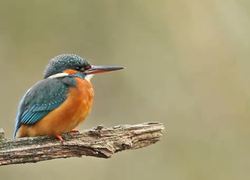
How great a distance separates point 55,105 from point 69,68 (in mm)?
348

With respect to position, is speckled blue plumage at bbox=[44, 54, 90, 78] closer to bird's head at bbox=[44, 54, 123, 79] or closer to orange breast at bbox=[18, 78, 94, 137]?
bird's head at bbox=[44, 54, 123, 79]

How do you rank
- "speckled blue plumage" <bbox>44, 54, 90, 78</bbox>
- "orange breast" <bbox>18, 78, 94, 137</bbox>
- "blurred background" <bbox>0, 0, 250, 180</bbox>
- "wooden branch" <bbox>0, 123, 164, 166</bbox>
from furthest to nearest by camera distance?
1. "blurred background" <bbox>0, 0, 250, 180</bbox>
2. "speckled blue plumage" <bbox>44, 54, 90, 78</bbox>
3. "orange breast" <bbox>18, 78, 94, 137</bbox>
4. "wooden branch" <bbox>0, 123, 164, 166</bbox>

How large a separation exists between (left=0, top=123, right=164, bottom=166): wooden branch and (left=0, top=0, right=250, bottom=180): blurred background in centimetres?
439

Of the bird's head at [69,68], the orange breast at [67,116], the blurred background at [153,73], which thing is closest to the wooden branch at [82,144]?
the orange breast at [67,116]

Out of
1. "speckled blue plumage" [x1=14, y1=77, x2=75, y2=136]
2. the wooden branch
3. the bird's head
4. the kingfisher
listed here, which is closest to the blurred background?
the bird's head

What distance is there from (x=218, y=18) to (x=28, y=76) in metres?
2.40

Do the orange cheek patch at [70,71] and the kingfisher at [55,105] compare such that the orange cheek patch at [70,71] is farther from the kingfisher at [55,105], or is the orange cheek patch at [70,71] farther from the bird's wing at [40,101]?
the bird's wing at [40,101]

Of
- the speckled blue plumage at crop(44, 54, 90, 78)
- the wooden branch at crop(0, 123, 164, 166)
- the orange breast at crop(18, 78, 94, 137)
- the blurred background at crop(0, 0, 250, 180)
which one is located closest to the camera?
the wooden branch at crop(0, 123, 164, 166)

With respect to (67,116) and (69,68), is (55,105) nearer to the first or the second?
(67,116)

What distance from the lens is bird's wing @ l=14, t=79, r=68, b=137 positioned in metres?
6.52

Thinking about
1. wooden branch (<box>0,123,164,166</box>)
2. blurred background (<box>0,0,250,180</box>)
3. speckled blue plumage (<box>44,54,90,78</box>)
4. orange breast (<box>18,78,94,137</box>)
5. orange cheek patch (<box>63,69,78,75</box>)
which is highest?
blurred background (<box>0,0,250,180</box>)

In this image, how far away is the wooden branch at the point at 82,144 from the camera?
6055 mm

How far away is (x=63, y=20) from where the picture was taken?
40.7ft

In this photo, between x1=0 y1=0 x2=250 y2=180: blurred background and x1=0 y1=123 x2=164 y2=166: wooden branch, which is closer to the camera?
x1=0 y1=123 x2=164 y2=166: wooden branch
